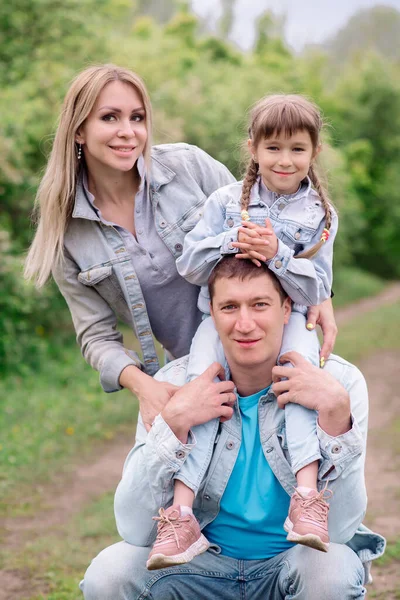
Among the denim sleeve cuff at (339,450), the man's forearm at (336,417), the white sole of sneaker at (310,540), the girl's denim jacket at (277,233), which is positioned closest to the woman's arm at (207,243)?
the girl's denim jacket at (277,233)

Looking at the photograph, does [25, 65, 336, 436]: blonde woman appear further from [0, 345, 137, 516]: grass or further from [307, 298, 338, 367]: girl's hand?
[0, 345, 137, 516]: grass

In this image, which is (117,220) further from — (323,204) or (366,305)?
(366,305)

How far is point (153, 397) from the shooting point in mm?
3062

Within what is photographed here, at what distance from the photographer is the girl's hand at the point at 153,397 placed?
3025mm

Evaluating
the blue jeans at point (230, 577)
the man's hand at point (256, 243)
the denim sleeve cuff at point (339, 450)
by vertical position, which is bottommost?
the blue jeans at point (230, 577)

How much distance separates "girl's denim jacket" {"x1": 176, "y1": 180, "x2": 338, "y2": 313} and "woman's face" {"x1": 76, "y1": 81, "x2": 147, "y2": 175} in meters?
0.39

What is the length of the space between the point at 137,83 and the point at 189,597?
2.01m

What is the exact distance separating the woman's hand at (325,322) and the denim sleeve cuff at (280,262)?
0.98 ft

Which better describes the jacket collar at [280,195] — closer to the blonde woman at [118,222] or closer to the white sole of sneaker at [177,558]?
the blonde woman at [118,222]

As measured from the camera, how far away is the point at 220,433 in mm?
2957

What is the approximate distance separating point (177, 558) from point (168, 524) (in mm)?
115

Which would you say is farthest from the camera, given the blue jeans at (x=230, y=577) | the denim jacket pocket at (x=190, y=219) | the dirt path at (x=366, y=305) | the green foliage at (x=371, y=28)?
the green foliage at (x=371, y=28)

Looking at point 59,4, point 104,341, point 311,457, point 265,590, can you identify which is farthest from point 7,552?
point 59,4

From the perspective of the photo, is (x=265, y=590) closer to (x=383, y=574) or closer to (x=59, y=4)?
(x=383, y=574)
